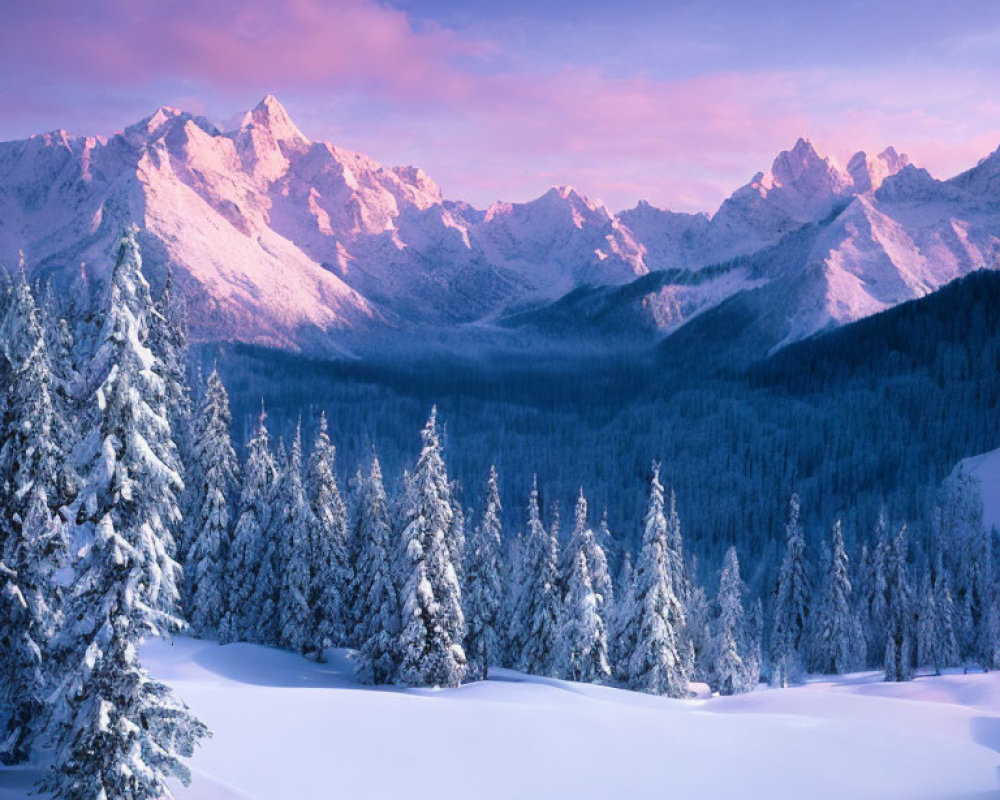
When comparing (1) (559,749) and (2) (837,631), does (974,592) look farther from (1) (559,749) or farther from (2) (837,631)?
(1) (559,749)

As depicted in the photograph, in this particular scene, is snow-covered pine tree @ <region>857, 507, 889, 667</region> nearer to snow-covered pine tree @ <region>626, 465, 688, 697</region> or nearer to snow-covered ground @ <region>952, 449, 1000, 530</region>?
snow-covered pine tree @ <region>626, 465, 688, 697</region>

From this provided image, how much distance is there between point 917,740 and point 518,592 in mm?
29818

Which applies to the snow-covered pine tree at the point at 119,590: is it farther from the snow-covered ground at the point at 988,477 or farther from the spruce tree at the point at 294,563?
the snow-covered ground at the point at 988,477


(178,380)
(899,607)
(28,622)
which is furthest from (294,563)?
(899,607)

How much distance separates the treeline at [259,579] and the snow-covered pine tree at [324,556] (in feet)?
0.36

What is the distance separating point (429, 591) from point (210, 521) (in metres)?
14.1

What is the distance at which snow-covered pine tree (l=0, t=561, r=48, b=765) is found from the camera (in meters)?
21.1

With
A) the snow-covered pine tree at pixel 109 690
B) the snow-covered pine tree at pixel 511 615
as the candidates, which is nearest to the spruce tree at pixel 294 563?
the snow-covered pine tree at pixel 511 615

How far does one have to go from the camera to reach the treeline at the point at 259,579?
50.8 feet

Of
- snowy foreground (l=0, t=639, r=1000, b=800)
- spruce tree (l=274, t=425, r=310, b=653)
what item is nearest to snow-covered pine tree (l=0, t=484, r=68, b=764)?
snowy foreground (l=0, t=639, r=1000, b=800)

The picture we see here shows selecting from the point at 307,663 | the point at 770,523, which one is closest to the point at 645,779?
the point at 307,663

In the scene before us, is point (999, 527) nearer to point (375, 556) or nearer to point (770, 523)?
point (770, 523)

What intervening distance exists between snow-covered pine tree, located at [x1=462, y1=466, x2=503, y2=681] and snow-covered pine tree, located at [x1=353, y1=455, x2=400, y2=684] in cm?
529

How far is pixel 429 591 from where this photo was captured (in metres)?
32.9
